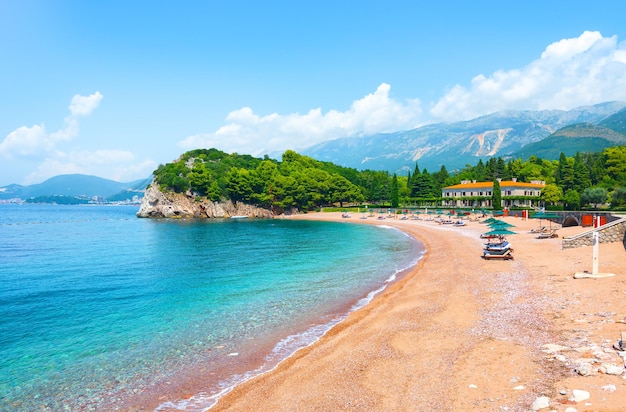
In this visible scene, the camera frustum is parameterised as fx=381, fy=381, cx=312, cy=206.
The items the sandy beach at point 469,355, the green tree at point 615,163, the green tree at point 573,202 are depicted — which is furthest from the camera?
the green tree at point 615,163

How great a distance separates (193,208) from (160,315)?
98739 millimetres

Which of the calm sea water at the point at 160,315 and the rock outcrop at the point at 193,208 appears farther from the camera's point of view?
the rock outcrop at the point at 193,208

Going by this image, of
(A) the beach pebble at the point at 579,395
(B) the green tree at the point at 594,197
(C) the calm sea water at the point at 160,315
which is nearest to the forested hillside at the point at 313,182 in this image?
(B) the green tree at the point at 594,197

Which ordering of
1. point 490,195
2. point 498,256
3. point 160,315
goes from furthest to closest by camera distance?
point 490,195
point 498,256
point 160,315

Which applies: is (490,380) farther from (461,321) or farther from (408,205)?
(408,205)

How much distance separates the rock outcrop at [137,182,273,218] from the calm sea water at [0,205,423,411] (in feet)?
234

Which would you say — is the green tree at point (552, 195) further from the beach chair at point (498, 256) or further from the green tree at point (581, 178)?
the beach chair at point (498, 256)

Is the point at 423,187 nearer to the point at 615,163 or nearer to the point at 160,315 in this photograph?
the point at 615,163

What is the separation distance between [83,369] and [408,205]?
103288 millimetres

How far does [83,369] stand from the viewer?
538 inches

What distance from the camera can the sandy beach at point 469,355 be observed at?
30.0 ft

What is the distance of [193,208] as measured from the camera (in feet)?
375

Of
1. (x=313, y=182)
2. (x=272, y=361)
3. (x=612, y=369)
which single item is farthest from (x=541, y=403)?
(x=313, y=182)

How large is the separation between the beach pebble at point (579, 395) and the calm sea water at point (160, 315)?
30.1ft
